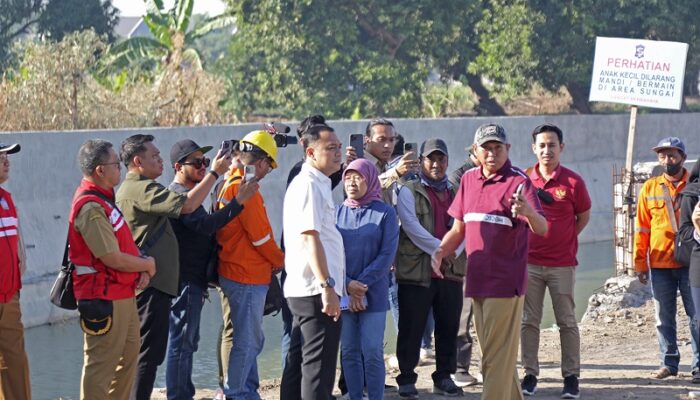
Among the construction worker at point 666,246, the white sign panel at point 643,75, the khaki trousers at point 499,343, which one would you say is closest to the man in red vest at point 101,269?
the khaki trousers at point 499,343

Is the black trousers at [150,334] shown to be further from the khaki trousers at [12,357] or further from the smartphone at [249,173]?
the smartphone at [249,173]

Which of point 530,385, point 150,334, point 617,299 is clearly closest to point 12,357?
point 150,334

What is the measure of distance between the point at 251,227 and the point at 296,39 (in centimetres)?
2635

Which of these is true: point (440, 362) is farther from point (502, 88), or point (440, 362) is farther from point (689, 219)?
point (502, 88)

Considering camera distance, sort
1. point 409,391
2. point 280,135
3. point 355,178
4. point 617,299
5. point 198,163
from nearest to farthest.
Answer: point 355,178 < point 198,163 < point 280,135 < point 409,391 < point 617,299

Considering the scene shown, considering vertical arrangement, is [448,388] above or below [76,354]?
above

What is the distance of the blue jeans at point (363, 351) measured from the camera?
7.66m

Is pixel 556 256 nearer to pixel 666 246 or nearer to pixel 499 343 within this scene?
pixel 666 246

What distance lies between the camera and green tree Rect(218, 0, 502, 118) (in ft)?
110

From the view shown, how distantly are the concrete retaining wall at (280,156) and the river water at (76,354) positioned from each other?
1.34 feet

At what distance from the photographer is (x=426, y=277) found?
846cm

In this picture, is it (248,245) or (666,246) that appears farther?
(666,246)

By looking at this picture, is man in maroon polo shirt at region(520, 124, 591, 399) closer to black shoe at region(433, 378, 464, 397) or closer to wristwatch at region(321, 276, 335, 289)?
black shoe at region(433, 378, 464, 397)

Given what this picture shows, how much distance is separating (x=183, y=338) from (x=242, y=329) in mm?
550
